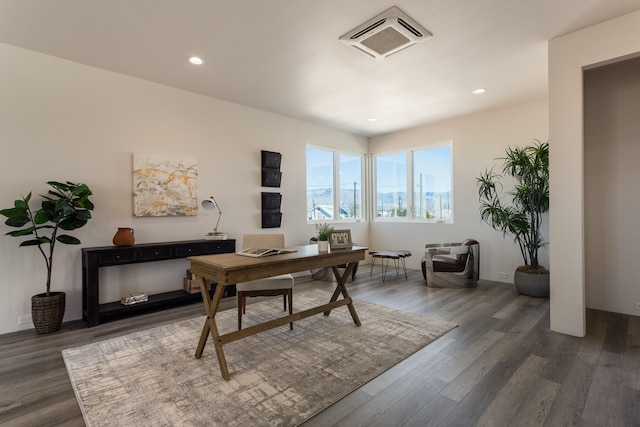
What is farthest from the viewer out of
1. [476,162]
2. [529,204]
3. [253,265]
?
[476,162]

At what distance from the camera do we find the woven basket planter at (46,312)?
3.01 meters

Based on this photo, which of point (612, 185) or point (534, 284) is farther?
point (534, 284)

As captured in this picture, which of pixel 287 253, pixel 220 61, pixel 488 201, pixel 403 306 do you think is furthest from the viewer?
pixel 488 201

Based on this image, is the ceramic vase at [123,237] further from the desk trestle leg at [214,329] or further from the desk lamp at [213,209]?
the desk trestle leg at [214,329]

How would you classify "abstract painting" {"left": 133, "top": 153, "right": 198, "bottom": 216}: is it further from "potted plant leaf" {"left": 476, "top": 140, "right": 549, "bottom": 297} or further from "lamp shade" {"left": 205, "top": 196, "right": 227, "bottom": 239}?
"potted plant leaf" {"left": 476, "top": 140, "right": 549, "bottom": 297}

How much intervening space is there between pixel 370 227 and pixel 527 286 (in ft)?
11.1

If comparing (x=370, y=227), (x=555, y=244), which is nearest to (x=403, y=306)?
(x=555, y=244)

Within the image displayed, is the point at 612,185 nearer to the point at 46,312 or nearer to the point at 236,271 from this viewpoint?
the point at 236,271

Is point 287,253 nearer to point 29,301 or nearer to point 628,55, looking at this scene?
point 29,301

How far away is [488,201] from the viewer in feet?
17.0

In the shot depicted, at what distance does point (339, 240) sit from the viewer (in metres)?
3.07

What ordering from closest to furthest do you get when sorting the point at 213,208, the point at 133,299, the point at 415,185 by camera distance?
the point at 133,299 < the point at 213,208 < the point at 415,185

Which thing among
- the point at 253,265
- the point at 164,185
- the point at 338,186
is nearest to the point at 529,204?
the point at 338,186

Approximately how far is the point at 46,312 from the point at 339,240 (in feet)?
9.96
